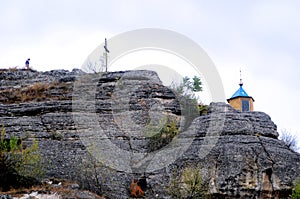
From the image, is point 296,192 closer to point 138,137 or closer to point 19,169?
point 138,137

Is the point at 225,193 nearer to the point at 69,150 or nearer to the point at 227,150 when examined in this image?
the point at 227,150

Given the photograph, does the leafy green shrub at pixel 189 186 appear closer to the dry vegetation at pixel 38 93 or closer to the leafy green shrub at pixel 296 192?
the leafy green shrub at pixel 296 192

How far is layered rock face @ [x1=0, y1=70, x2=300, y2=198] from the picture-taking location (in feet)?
57.4

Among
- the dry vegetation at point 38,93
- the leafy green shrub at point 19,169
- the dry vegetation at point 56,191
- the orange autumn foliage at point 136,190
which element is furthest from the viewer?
the dry vegetation at point 38,93

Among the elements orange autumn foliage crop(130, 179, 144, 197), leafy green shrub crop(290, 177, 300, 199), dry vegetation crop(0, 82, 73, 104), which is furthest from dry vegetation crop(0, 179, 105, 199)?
dry vegetation crop(0, 82, 73, 104)

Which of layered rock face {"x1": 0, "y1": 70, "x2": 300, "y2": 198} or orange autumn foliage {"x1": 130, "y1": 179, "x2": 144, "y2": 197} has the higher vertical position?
layered rock face {"x1": 0, "y1": 70, "x2": 300, "y2": 198}

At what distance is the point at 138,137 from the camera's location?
20078 mm

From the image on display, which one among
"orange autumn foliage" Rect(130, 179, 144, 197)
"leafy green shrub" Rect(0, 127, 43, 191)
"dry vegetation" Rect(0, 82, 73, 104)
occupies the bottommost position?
"orange autumn foliage" Rect(130, 179, 144, 197)

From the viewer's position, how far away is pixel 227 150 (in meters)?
18.1

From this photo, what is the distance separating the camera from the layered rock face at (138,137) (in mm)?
17500

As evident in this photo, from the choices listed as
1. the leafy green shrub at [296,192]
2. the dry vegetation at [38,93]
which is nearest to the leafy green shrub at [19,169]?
the dry vegetation at [38,93]

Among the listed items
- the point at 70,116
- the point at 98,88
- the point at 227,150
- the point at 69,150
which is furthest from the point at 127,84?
the point at 227,150

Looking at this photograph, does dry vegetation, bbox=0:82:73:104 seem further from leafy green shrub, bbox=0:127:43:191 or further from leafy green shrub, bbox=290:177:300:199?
leafy green shrub, bbox=290:177:300:199

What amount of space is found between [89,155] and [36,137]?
2.54 meters
